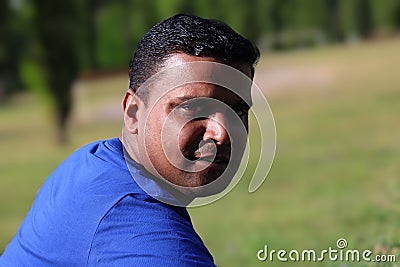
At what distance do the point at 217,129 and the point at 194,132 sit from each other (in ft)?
0.15

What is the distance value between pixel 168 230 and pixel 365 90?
27.8 feet

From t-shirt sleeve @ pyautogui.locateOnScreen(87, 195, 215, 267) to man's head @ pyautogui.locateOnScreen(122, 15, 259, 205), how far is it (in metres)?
0.10

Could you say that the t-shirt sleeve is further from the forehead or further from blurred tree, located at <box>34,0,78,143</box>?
blurred tree, located at <box>34,0,78,143</box>

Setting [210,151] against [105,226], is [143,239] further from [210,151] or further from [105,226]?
[210,151]

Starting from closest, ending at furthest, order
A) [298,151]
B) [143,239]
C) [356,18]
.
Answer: [143,239]
[298,151]
[356,18]

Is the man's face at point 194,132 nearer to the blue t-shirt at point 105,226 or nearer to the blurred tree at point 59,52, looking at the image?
the blue t-shirt at point 105,226

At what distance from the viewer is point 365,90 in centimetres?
959

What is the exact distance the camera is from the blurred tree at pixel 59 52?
392 inches

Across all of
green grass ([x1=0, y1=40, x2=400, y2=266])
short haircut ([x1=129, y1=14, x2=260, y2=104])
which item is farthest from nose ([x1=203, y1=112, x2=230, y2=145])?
green grass ([x1=0, y1=40, x2=400, y2=266])

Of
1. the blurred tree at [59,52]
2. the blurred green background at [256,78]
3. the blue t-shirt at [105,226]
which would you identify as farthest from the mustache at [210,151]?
the blurred tree at [59,52]

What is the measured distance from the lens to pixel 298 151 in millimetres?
8422

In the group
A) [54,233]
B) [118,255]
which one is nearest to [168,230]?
[118,255]

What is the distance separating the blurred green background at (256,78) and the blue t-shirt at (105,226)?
6235mm

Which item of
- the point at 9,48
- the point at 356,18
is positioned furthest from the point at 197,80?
the point at 9,48
